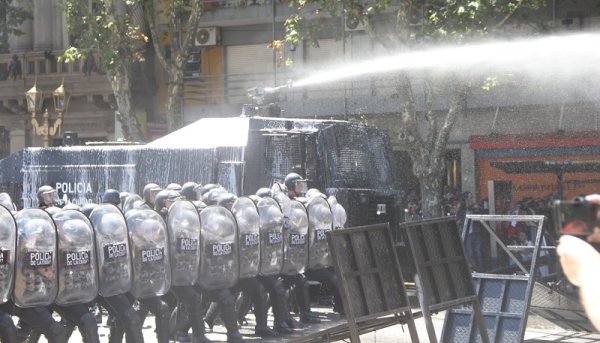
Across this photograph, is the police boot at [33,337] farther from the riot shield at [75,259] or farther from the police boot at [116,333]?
the riot shield at [75,259]

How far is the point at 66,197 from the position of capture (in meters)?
16.9

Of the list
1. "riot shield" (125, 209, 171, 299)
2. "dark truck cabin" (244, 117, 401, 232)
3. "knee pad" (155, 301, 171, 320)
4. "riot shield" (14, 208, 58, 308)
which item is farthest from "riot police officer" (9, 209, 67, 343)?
"dark truck cabin" (244, 117, 401, 232)

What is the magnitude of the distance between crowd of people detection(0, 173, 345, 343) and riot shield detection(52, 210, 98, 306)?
0.47ft

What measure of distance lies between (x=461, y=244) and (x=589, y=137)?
14867mm

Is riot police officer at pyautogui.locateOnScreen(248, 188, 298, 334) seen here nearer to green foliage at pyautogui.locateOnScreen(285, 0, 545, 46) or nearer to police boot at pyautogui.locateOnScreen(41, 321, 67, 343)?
police boot at pyautogui.locateOnScreen(41, 321, 67, 343)

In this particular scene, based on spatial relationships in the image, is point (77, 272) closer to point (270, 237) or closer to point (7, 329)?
point (7, 329)

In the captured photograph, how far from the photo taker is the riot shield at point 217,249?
33.8 feet

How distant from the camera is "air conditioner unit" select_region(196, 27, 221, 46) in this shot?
3230cm

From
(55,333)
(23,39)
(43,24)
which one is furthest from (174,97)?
(55,333)

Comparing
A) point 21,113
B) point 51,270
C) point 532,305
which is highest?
point 21,113

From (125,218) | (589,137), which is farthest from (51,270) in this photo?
(589,137)

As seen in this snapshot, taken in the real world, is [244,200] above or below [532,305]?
above

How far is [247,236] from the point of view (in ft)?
35.3

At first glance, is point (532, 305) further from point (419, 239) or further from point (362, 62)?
point (362, 62)
